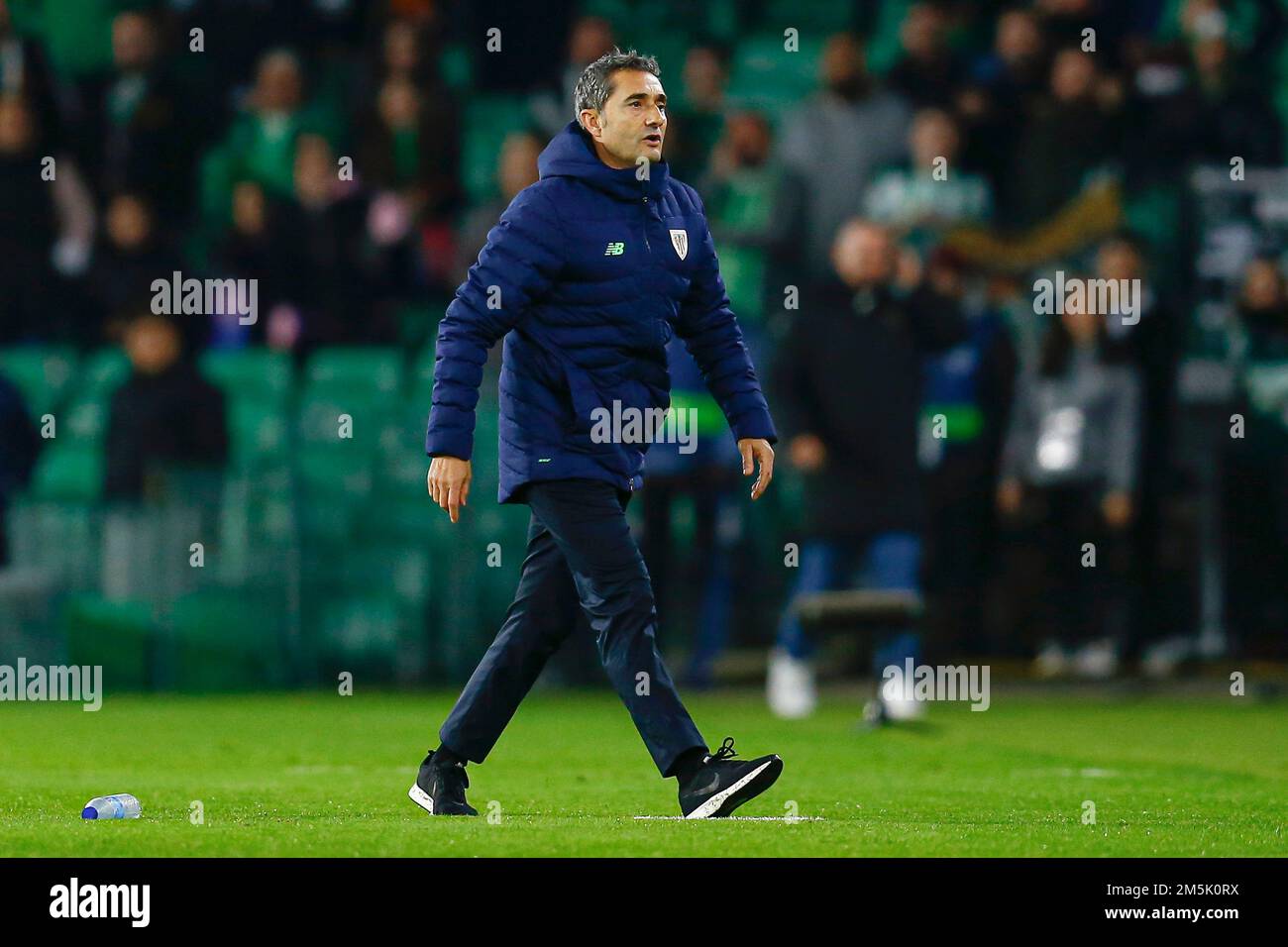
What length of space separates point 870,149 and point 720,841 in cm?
860

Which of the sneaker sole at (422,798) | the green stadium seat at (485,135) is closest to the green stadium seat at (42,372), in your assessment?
the green stadium seat at (485,135)

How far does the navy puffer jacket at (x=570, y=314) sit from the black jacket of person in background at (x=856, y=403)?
17.2 feet

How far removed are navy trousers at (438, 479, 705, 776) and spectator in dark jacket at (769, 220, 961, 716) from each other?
5.17m

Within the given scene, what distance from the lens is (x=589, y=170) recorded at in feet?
22.9

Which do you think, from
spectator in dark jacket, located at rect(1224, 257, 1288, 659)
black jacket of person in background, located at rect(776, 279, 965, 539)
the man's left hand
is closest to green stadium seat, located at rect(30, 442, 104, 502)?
black jacket of person in background, located at rect(776, 279, 965, 539)

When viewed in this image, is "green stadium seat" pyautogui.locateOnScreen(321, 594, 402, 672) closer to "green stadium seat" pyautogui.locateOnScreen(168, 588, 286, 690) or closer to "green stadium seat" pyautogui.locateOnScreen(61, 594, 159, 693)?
"green stadium seat" pyautogui.locateOnScreen(168, 588, 286, 690)

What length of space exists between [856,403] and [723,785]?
5.78 meters

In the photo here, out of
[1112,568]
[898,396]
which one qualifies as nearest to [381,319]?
[898,396]

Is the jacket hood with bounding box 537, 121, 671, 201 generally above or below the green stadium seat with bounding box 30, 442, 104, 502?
above

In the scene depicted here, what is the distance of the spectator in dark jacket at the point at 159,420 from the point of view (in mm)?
13414

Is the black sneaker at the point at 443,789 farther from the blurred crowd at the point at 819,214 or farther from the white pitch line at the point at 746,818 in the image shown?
the blurred crowd at the point at 819,214

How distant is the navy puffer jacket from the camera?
6.83 m

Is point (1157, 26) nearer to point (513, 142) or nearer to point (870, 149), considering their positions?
point (870, 149)

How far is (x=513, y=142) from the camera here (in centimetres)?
1370
